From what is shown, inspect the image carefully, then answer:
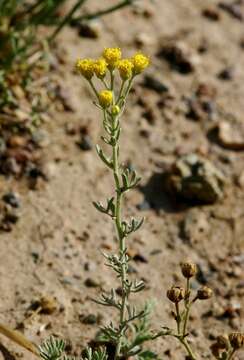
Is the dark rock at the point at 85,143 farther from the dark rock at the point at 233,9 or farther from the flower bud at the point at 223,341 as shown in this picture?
the dark rock at the point at 233,9

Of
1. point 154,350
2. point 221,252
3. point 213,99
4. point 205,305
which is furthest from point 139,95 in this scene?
point 154,350

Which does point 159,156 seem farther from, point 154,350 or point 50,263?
point 154,350

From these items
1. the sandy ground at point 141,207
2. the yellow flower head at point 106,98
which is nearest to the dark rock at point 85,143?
the sandy ground at point 141,207

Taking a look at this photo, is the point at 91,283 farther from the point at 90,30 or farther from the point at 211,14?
the point at 211,14

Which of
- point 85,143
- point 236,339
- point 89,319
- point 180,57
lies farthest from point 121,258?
point 180,57

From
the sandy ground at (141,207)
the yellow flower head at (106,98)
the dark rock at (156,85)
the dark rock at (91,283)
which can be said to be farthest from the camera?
the dark rock at (156,85)

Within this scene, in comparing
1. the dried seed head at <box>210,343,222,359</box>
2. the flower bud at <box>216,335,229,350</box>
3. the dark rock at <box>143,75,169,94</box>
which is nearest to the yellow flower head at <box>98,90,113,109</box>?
the flower bud at <box>216,335,229,350</box>

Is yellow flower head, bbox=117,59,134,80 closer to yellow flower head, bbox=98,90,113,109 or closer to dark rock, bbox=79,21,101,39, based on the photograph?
yellow flower head, bbox=98,90,113,109

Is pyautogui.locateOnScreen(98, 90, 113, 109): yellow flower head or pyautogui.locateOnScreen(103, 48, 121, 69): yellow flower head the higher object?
pyautogui.locateOnScreen(103, 48, 121, 69): yellow flower head
